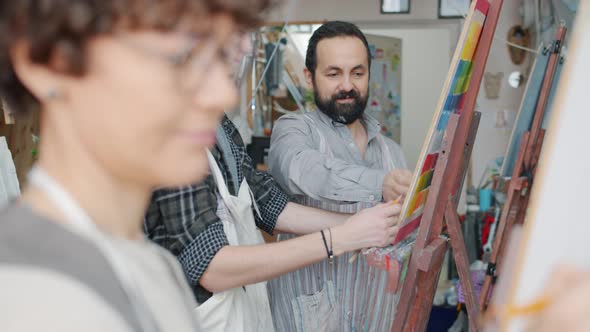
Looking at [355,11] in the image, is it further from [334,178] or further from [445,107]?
[445,107]

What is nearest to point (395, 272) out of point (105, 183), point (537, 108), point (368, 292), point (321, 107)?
point (368, 292)

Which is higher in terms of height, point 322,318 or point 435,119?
point 435,119

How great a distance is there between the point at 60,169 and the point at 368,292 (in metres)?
1.20

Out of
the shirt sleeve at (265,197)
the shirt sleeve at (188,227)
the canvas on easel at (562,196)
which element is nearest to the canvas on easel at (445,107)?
the shirt sleeve at (265,197)

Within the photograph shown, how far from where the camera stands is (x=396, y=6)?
4.11m


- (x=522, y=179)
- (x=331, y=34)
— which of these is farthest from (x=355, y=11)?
(x=331, y=34)

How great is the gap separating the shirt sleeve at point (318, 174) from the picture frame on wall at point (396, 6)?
267 cm

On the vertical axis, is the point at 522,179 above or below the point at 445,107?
below

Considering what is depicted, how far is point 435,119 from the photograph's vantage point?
1290 mm

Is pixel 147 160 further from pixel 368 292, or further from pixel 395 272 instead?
pixel 368 292

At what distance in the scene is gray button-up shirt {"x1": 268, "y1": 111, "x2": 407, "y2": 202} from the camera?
1588mm

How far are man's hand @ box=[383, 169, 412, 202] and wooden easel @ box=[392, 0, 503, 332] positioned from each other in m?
0.13

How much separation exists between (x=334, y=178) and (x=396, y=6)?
2.86 metres

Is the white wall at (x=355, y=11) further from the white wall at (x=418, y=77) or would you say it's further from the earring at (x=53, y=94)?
the earring at (x=53, y=94)
